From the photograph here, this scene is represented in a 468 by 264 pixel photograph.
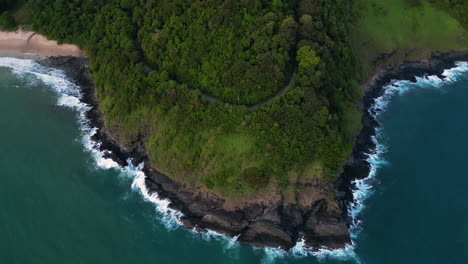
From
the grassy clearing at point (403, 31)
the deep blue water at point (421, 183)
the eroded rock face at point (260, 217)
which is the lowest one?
the eroded rock face at point (260, 217)

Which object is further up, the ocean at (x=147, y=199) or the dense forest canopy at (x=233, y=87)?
the dense forest canopy at (x=233, y=87)

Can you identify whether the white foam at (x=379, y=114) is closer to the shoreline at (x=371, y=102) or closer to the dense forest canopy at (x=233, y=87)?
the shoreline at (x=371, y=102)

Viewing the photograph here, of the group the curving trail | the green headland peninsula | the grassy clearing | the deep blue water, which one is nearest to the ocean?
the deep blue water

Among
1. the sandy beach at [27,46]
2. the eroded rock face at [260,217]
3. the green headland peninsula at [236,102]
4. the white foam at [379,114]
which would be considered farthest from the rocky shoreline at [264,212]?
the sandy beach at [27,46]

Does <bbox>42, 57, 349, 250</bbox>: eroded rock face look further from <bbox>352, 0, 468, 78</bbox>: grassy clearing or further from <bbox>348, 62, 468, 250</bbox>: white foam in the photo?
<bbox>352, 0, 468, 78</bbox>: grassy clearing

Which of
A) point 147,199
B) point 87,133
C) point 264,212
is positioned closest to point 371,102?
point 264,212

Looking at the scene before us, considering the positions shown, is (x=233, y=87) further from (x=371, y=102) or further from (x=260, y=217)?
(x=371, y=102)
